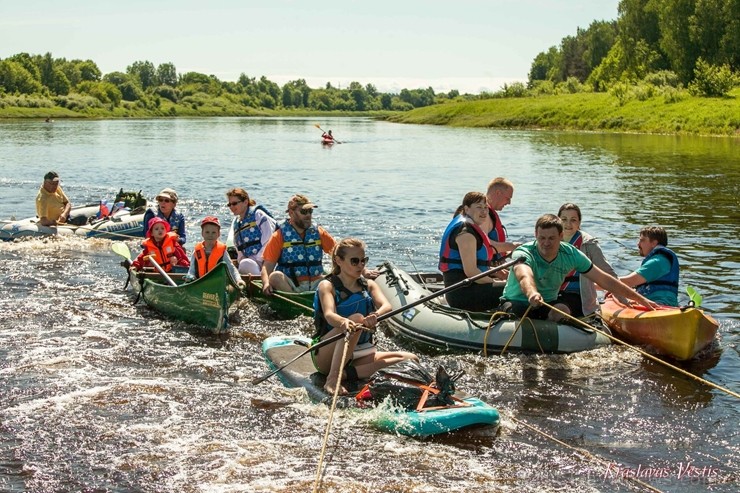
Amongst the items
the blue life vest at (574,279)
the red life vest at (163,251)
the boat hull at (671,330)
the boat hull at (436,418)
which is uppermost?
the blue life vest at (574,279)

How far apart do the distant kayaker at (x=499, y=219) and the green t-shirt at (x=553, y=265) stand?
1.47 metres

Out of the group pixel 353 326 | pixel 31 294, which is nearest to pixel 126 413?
pixel 353 326

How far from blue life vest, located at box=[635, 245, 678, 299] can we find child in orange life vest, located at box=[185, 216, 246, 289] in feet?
16.4

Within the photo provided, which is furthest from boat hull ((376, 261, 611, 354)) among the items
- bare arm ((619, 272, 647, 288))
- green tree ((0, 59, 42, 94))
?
green tree ((0, 59, 42, 94))

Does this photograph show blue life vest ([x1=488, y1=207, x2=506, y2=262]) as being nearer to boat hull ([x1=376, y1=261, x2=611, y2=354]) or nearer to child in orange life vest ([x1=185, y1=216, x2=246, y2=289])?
boat hull ([x1=376, y1=261, x2=611, y2=354])

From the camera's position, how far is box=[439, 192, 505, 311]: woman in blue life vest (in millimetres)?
10102

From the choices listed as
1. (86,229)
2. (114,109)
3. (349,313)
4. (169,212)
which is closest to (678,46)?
(86,229)

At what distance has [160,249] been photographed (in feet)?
41.9

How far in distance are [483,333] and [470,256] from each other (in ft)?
2.96

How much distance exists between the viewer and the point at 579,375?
9.26 m

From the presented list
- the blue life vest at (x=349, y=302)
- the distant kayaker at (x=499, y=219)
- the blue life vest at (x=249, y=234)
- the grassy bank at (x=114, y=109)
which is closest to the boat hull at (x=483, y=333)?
the distant kayaker at (x=499, y=219)

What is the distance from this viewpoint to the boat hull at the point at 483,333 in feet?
31.7

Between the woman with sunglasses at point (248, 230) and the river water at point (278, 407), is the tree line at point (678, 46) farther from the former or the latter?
the woman with sunglasses at point (248, 230)

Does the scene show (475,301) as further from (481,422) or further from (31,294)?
(31,294)
